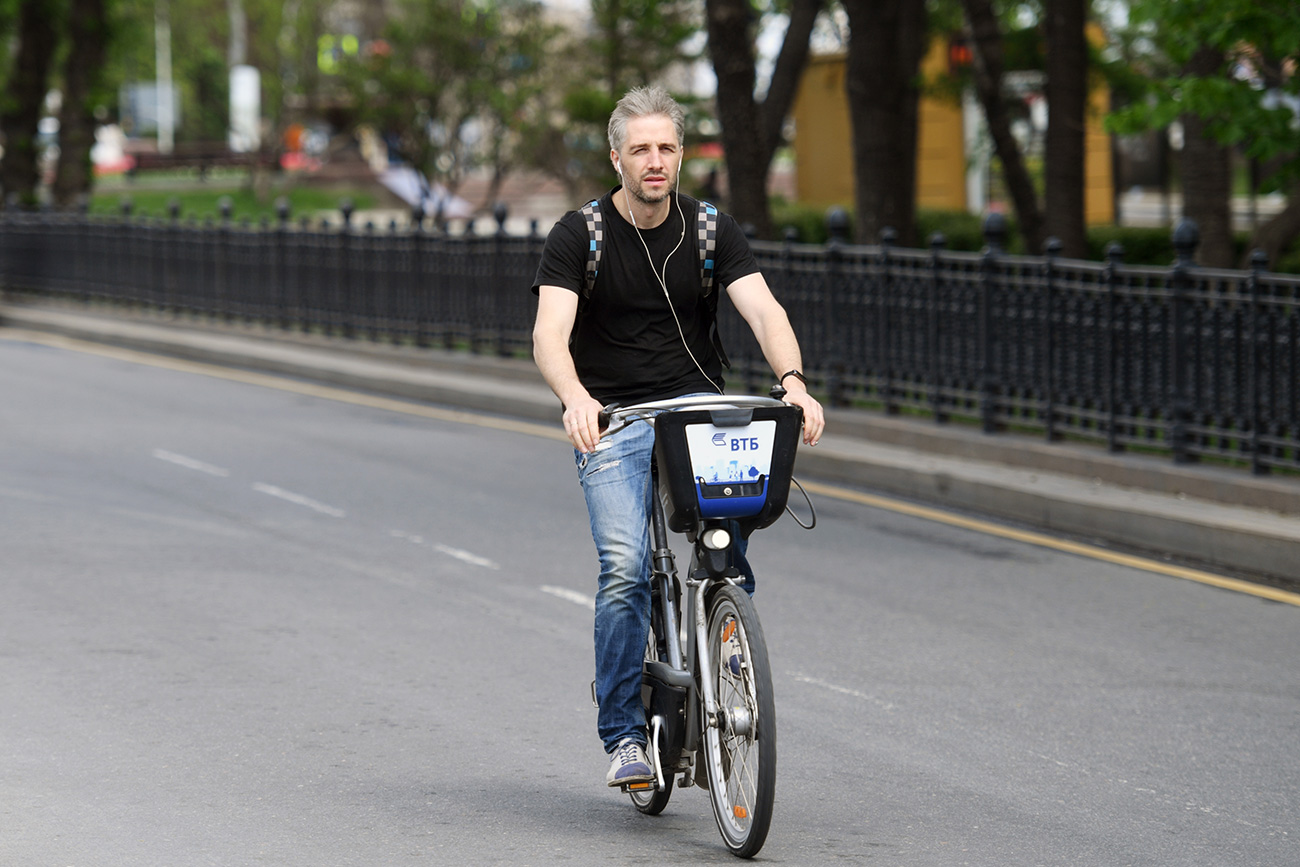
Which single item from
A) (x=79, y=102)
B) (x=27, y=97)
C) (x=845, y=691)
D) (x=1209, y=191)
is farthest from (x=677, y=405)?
(x=27, y=97)

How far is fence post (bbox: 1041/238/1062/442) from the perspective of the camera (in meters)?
11.5

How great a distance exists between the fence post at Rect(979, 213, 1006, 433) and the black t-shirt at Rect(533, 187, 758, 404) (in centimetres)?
720

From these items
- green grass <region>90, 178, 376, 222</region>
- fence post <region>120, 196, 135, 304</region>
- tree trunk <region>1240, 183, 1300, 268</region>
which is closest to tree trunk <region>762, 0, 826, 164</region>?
tree trunk <region>1240, 183, 1300, 268</region>

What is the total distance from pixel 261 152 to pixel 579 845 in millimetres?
53917

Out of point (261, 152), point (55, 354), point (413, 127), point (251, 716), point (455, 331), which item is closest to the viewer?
point (251, 716)

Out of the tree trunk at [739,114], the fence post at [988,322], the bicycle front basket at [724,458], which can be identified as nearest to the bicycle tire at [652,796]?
the bicycle front basket at [724,458]

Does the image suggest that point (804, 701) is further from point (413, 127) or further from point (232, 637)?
point (413, 127)

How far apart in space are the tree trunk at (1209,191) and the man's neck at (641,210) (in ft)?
42.9

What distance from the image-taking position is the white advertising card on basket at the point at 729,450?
4.55 meters

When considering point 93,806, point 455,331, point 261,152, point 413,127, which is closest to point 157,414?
point 455,331

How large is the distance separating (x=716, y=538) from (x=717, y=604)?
0.65 feet

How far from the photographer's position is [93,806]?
526 cm

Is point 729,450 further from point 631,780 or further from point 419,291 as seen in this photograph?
→ point 419,291

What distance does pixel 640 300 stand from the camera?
16.3 feet
